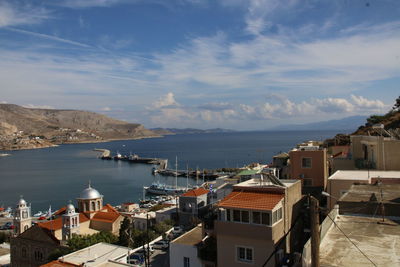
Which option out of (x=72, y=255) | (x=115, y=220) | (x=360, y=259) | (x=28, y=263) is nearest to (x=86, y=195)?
(x=115, y=220)

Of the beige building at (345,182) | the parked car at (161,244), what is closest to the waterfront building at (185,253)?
the beige building at (345,182)

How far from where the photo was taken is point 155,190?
61.7 m

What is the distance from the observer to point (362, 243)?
689 cm

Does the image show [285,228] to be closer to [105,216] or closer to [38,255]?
[105,216]

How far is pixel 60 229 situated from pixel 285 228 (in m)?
19.8

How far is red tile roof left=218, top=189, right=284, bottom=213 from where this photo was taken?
1007cm

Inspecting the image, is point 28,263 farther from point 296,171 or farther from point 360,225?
point 360,225

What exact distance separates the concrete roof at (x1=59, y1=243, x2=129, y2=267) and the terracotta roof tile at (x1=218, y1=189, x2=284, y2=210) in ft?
31.3

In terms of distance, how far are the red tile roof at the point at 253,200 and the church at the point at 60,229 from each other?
1713 centimetres

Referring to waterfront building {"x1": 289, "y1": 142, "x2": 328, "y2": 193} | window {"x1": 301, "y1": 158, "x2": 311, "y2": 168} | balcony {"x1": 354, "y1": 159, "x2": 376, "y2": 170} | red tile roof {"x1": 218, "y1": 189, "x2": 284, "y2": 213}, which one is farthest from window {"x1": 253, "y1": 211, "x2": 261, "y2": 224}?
balcony {"x1": 354, "y1": 159, "x2": 376, "y2": 170}

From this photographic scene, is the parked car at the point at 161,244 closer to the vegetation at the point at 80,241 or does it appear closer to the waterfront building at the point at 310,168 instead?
the vegetation at the point at 80,241

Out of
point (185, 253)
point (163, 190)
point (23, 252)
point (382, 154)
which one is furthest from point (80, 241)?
point (163, 190)

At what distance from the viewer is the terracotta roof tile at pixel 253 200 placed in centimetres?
1007

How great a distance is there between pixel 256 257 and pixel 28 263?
21.6m
